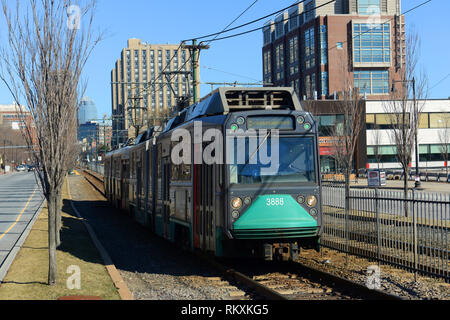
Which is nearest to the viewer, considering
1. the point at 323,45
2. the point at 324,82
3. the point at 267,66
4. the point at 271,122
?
the point at 271,122

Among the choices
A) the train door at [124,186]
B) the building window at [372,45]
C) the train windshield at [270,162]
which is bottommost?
the train door at [124,186]

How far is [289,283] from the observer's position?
393 inches

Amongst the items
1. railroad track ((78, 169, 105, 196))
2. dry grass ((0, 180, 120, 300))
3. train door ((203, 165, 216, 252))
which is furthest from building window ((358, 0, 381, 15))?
train door ((203, 165, 216, 252))

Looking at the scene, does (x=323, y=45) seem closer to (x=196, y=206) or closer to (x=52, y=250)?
(x=196, y=206)

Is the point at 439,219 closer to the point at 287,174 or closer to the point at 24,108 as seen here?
the point at 287,174

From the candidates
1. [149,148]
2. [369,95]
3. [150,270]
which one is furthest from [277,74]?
[150,270]

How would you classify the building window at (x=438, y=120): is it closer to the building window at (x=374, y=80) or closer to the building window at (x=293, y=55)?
the building window at (x=374, y=80)

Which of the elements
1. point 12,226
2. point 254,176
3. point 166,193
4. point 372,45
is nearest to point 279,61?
point 372,45

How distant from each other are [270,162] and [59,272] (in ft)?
15.6

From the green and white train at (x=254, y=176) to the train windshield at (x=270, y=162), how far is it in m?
0.02

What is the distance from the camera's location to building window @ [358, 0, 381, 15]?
266 feet

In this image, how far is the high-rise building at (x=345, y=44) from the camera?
77062mm

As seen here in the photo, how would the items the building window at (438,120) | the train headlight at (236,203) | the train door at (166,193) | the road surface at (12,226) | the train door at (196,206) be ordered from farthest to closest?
the building window at (438,120), the train door at (166,193), the road surface at (12,226), the train door at (196,206), the train headlight at (236,203)

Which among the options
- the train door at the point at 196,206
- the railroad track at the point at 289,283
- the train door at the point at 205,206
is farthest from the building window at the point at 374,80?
the train door at the point at 205,206
